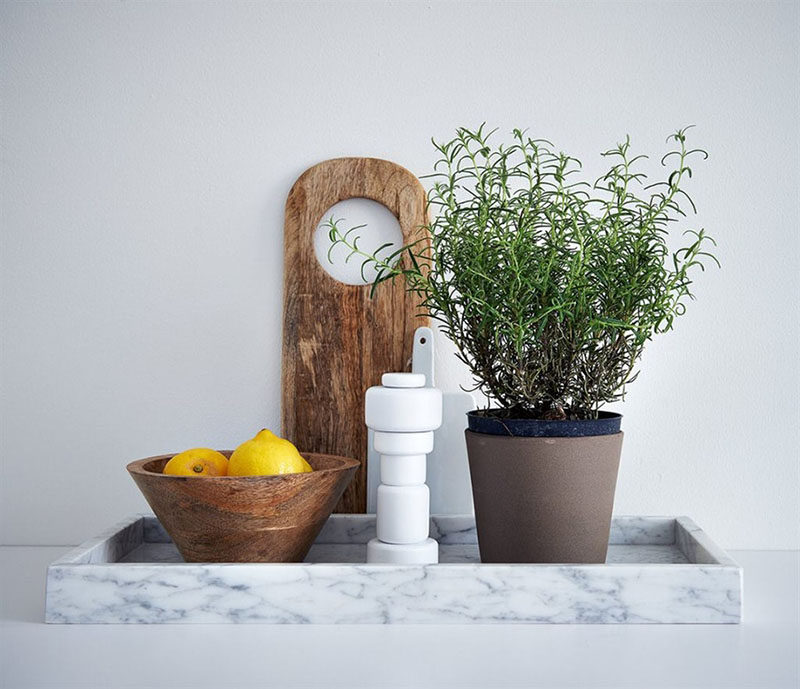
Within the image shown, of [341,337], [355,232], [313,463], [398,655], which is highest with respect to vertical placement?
[355,232]

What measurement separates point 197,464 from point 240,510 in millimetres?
98

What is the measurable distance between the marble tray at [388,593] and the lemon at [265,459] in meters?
0.10

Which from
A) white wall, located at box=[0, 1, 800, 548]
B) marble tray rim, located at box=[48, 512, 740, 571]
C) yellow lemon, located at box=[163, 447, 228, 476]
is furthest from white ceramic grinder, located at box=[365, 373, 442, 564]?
white wall, located at box=[0, 1, 800, 548]

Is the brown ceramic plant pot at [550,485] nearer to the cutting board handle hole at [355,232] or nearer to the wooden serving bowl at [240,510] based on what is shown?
the wooden serving bowl at [240,510]

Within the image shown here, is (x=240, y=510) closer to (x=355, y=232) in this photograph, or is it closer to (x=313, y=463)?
(x=313, y=463)

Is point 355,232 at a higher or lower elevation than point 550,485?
higher

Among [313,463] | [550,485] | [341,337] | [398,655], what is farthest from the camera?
[341,337]

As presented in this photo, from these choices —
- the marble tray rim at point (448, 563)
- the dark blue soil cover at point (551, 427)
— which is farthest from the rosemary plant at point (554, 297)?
the marble tray rim at point (448, 563)

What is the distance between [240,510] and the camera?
74 cm

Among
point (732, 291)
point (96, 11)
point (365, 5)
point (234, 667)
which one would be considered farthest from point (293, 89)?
point (234, 667)

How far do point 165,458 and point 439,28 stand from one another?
0.66 m

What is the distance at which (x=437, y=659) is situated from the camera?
2.08 feet

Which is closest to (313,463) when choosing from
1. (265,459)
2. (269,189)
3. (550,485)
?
(265,459)

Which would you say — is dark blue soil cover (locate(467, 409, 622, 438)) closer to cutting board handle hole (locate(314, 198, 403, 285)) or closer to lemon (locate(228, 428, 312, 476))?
lemon (locate(228, 428, 312, 476))
